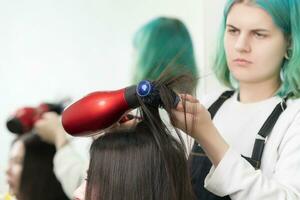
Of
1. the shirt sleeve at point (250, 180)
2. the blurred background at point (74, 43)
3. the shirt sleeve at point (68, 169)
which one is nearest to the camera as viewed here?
the shirt sleeve at point (250, 180)

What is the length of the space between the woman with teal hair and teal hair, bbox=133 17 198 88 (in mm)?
340

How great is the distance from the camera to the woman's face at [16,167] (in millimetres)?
1323

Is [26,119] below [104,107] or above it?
below

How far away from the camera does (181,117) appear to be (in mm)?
733

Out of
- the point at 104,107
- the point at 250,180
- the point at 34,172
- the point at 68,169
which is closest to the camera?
the point at 104,107

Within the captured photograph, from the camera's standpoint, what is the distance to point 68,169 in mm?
1208

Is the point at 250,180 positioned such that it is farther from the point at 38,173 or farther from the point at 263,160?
the point at 38,173

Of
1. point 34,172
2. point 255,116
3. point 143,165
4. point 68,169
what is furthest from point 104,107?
point 34,172

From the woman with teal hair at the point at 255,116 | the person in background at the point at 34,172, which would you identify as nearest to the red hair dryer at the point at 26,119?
the person in background at the point at 34,172

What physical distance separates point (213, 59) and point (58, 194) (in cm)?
65

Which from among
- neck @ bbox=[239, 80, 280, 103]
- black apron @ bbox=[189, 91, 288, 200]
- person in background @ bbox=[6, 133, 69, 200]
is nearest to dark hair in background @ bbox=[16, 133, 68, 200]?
person in background @ bbox=[6, 133, 69, 200]

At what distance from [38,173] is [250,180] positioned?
0.75 metres

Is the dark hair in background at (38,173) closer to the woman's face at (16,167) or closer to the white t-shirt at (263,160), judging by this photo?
the woman's face at (16,167)

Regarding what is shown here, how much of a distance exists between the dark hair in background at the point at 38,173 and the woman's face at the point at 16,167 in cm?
1
